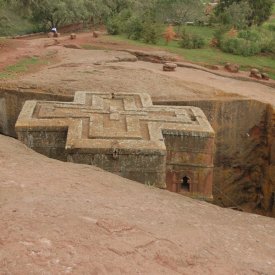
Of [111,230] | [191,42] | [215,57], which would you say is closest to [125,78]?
[215,57]

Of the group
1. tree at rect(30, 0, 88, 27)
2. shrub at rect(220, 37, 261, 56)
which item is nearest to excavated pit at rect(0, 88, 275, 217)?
shrub at rect(220, 37, 261, 56)

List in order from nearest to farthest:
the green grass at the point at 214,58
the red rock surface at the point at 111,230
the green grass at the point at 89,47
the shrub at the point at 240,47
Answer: the red rock surface at the point at 111,230
the green grass at the point at 214,58
the green grass at the point at 89,47
the shrub at the point at 240,47

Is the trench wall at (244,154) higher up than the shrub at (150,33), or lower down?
lower down

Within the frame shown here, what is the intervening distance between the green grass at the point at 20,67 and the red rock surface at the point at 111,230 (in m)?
7.62

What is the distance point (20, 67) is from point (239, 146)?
24.0 ft

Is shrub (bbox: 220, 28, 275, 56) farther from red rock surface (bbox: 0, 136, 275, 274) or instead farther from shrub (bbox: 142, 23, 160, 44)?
red rock surface (bbox: 0, 136, 275, 274)

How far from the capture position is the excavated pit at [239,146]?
11.1 m

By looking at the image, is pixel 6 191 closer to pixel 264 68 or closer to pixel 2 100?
pixel 2 100

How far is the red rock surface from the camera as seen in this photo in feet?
10.6

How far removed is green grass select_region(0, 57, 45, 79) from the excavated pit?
1.95 m

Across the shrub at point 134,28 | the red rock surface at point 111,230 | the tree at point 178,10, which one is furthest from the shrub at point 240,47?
the red rock surface at point 111,230

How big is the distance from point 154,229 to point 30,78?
8855mm

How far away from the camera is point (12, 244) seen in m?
3.28

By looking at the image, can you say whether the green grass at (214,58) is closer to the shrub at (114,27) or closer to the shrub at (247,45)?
the shrub at (247,45)
